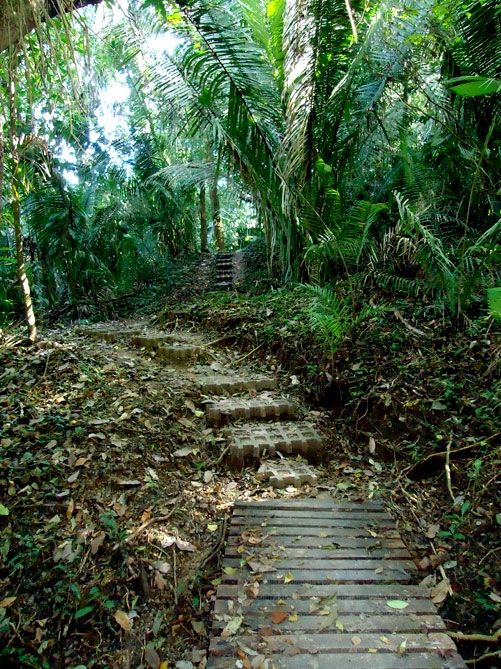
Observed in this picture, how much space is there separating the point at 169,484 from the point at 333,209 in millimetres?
3088

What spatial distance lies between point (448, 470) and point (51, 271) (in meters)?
8.03

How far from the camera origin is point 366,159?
5422 millimetres

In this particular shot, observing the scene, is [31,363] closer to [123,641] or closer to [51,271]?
[123,641]

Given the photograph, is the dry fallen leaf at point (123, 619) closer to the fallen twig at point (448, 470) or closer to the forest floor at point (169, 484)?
the forest floor at point (169, 484)

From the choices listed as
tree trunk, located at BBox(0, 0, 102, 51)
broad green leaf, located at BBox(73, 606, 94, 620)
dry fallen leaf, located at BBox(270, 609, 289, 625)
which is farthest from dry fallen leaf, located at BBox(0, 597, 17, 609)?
tree trunk, located at BBox(0, 0, 102, 51)

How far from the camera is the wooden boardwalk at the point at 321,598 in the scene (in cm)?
167

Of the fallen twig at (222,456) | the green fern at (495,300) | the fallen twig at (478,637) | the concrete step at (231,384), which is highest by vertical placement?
the green fern at (495,300)

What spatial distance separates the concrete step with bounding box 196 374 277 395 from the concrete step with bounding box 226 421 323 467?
1.99 ft

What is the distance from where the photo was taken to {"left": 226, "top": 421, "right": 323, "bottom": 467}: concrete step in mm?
3043

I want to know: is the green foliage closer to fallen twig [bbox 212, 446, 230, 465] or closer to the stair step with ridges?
fallen twig [bbox 212, 446, 230, 465]

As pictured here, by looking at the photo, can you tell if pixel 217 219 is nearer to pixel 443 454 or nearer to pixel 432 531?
pixel 443 454

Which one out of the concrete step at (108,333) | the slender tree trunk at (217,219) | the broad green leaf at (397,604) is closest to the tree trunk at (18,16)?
the broad green leaf at (397,604)

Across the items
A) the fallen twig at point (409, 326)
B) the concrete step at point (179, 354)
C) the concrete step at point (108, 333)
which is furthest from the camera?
the concrete step at point (108, 333)

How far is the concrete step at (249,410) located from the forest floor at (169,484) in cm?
12
